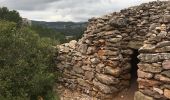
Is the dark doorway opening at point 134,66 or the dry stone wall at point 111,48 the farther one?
the dark doorway opening at point 134,66

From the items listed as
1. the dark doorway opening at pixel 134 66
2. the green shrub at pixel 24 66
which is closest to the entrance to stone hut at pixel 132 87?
the dark doorway opening at pixel 134 66

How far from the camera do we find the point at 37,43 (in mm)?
14508

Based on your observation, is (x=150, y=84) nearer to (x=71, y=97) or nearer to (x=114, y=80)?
(x=114, y=80)

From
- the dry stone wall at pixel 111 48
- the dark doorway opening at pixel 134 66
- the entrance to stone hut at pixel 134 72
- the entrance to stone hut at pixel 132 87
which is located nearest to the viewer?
the dry stone wall at pixel 111 48

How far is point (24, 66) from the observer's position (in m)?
12.6

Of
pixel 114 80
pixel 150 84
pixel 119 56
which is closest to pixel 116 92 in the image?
pixel 114 80

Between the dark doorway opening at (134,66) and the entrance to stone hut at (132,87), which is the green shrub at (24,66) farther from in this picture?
the dark doorway opening at (134,66)

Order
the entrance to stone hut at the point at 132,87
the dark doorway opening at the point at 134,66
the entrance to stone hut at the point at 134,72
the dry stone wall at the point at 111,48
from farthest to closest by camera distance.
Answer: the dark doorway opening at the point at 134,66, the entrance to stone hut at the point at 134,72, the entrance to stone hut at the point at 132,87, the dry stone wall at the point at 111,48

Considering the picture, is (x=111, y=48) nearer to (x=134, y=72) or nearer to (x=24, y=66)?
(x=134, y=72)

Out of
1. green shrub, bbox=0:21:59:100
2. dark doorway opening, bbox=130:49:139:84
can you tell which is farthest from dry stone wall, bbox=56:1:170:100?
green shrub, bbox=0:21:59:100

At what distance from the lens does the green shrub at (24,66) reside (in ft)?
39.5

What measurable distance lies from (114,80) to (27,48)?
13.0 ft

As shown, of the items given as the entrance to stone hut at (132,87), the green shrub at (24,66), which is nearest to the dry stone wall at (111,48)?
the entrance to stone hut at (132,87)

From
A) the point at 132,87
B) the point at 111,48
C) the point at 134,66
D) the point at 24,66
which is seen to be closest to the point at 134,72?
the point at 134,66
